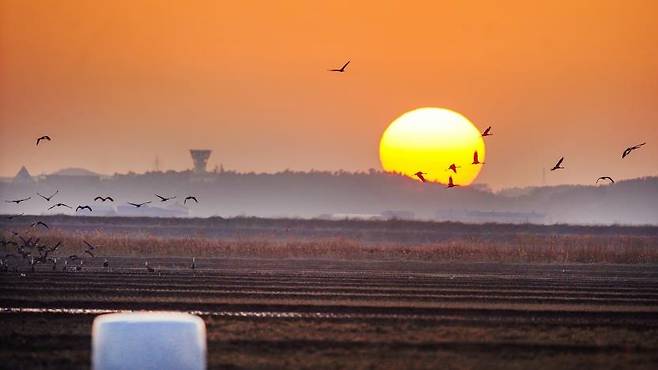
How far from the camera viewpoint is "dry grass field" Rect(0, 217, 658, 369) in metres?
20.7

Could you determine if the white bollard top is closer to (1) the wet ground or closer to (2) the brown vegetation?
(1) the wet ground

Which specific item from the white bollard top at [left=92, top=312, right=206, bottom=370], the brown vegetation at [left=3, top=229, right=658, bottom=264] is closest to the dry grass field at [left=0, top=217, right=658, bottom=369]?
the brown vegetation at [left=3, top=229, right=658, bottom=264]

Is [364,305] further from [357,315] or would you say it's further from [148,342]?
Result: [148,342]

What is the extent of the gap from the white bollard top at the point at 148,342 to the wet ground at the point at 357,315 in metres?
3.06

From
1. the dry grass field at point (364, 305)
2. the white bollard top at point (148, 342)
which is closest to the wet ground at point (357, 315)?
the dry grass field at point (364, 305)

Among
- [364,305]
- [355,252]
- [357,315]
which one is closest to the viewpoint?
[357,315]

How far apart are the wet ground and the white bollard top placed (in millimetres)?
3059

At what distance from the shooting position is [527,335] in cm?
2372

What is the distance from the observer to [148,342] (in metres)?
16.0

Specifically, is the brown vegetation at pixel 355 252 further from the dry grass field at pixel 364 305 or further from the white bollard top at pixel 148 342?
the white bollard top at pixel 148 342

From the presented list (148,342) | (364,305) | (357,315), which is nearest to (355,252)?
(364,305)

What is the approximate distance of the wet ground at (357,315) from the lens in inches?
805

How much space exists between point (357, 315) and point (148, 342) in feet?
37.8

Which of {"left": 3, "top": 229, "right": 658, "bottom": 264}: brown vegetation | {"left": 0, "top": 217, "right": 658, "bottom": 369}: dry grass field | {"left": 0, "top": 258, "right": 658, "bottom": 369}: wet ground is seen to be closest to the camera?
{"left": 0, "top": 258, "right": 658, "bottom": 369}: wet ground
